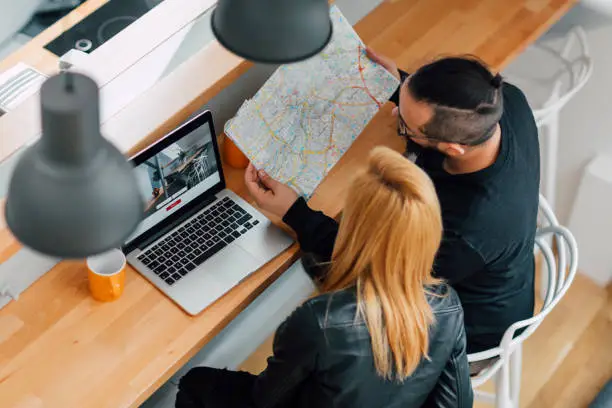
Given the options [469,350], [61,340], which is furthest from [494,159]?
[61,340]

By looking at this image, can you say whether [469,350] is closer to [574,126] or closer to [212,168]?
→ [212,168]

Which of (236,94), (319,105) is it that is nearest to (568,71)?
(319,105)

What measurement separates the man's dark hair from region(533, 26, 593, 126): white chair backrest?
642 millimetres

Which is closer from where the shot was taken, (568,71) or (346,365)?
(346,365)

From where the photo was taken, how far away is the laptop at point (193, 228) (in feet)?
6.47

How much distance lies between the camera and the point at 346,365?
67.9 inches

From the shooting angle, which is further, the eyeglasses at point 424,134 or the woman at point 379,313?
the eyeglasses at point 424,134

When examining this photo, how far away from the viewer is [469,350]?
2.23m

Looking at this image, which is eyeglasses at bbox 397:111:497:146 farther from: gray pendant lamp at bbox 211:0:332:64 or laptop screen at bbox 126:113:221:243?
gray pendant lamp at bbox 211:0:332:64

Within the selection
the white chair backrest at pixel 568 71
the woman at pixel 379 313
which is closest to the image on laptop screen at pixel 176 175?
the woman at pixel 379 313

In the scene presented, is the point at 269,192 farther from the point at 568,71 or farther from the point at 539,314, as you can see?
the point at 568,71

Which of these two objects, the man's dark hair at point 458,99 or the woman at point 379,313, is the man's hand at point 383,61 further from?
the woman at point 379,313

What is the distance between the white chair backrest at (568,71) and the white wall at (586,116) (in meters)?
0.06

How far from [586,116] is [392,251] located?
160cm
